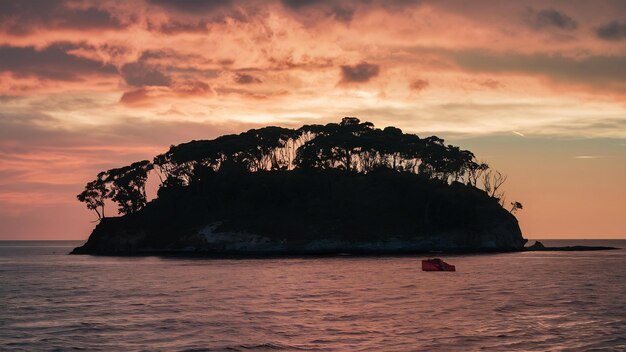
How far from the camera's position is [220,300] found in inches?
2525

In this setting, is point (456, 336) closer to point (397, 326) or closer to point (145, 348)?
point (397, 326)

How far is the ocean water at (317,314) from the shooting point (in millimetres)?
39812

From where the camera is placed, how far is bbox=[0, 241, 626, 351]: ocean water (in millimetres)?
39812

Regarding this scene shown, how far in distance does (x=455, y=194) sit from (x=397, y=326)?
149 meters

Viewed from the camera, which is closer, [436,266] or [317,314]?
[317,314]

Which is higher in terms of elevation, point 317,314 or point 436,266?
point 436,266

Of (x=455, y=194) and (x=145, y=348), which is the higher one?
(x=455, y=194)

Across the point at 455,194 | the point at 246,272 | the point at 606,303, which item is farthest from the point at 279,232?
the point at 606,303

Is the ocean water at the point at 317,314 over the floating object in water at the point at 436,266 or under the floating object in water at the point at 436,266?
under

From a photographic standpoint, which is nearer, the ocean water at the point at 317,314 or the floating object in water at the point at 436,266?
the ocean water at the point at 317,314

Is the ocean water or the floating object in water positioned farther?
the floating object in water

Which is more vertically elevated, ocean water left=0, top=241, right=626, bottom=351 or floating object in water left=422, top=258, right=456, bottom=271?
floating object in water left=422, top=258, right=456, bottom=271

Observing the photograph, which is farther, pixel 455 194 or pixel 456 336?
pixel 455 194

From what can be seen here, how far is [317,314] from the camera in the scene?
52531 mm
